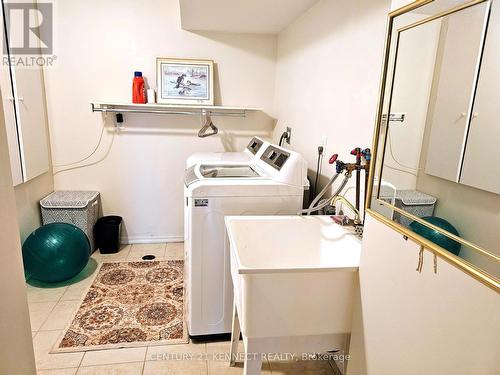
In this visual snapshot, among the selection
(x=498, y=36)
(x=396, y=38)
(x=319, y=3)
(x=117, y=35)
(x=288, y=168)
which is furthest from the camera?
(x=117, y=35)

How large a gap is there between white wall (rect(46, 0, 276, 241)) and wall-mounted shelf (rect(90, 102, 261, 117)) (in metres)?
0.07

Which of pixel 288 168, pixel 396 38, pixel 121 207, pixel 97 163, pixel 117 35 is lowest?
pixel 121 207

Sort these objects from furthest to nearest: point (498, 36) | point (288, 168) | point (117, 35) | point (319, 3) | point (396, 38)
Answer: point (117, 35) → point (319, 3) → point (288, 168) → point (396, 38) → point (498, 36)

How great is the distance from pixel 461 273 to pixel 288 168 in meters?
1.26

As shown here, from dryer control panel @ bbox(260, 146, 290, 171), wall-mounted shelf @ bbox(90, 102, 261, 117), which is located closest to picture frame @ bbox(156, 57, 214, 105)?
wall-mounted shelf @ bbox(90, 102, 261, 117)

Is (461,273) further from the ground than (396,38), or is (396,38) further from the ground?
(396,38)

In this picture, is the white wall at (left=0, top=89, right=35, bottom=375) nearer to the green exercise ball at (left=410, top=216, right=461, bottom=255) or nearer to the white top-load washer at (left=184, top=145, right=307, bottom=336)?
the white top-load washer at (left=184, top=145, right=307, bottom=336)

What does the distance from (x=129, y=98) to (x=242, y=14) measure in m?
1.35

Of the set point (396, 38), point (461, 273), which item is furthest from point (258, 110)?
point (461, 273)

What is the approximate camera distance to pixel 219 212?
74.8 inches

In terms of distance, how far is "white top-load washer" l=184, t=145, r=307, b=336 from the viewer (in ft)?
6.17

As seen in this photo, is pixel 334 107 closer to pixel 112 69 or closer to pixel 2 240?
pixel 2 240

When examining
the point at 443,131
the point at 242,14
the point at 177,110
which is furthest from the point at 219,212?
the point at 177,110

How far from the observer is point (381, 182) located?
116 cm
